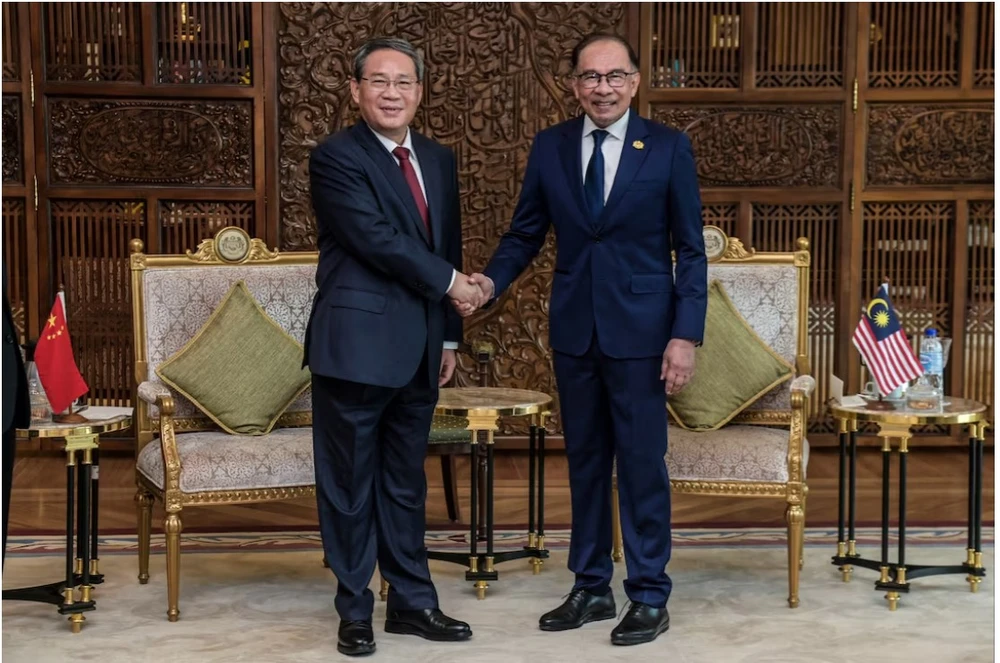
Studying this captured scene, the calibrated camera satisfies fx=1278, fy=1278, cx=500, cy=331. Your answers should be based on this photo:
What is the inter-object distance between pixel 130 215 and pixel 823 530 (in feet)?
11.5

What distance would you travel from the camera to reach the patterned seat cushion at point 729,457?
394cm

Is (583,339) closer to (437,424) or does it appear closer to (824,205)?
(437,424)

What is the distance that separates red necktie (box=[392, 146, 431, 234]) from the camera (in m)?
3.51

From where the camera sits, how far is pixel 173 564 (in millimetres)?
3773

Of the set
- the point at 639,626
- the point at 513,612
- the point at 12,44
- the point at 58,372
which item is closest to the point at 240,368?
the point at 58,372

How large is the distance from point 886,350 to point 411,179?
1.67 metres

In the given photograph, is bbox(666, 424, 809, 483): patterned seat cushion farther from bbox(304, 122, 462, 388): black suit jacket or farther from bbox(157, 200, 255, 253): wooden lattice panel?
bbox(157, 200, 255, 253): wooden lattice panel

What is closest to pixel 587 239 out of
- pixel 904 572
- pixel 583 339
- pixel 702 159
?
pixel 583 339

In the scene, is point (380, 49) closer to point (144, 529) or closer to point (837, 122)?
point (144, 529)

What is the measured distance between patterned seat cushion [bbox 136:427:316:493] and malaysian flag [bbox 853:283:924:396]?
182cm

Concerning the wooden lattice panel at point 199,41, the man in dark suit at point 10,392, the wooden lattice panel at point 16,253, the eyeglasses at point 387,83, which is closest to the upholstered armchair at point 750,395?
the eyeglasses at point 387,83

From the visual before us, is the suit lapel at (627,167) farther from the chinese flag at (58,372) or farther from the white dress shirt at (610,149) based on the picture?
the chinese flag at (58,372)

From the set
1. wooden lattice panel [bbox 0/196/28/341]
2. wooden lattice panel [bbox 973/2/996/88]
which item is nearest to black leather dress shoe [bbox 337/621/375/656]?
wooden lattice panel [bbox 0/196/28/341]

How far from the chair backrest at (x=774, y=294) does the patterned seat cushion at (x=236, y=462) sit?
1484 millimetres
